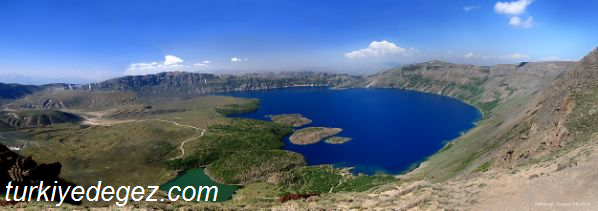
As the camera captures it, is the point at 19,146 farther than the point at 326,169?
Yes

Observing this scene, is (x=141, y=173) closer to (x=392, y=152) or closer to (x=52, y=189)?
(x=52, y=189)

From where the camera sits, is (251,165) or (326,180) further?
(251,165)

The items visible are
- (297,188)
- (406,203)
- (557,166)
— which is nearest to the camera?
(406,203)

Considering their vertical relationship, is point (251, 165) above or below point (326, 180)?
above

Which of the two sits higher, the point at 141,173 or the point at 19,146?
the point at 19,146

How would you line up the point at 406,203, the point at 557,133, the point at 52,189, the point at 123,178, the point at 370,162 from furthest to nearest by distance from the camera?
the point at 370,162, the point at 123,178, the point at 557,133, the point at 52,189, the point at 406,203

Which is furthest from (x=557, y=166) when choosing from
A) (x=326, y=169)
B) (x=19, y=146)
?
(x=19, y=146)

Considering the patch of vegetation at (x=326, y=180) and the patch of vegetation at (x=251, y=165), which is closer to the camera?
the patch of vegetation at (x=326, y=180)

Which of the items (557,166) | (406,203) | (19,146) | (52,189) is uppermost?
(557,166)

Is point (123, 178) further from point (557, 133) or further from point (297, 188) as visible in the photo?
point (557, 133)

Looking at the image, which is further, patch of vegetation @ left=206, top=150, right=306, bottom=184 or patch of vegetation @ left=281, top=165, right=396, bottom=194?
patch of vegetation @ left=206, top=150, right=306, bottom=184
